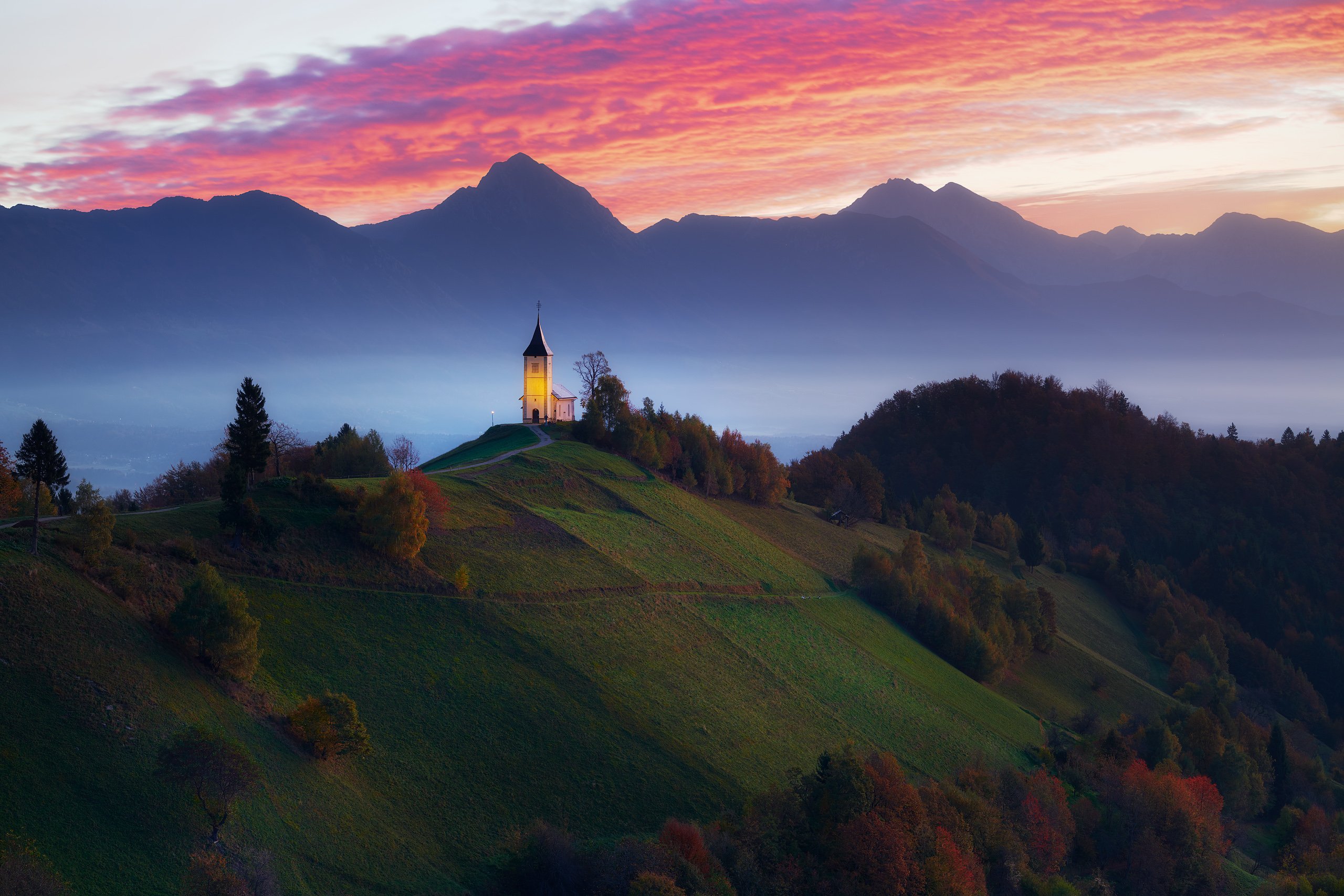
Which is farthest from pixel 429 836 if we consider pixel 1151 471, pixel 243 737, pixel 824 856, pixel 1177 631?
pixel 1151 471

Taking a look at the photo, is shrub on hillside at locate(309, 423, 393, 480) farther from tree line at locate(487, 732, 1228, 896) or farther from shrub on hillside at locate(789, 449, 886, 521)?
shrub on hillside at locate(789, 449, 886, 521)

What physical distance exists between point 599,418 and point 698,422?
44.2ft

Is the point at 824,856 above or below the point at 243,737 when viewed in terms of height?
below

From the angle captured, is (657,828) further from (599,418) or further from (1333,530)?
(1333,530)

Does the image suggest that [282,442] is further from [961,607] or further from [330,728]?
[961,607]

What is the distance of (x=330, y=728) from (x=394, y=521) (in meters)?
18.1

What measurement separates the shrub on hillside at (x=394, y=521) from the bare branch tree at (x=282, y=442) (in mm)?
16977

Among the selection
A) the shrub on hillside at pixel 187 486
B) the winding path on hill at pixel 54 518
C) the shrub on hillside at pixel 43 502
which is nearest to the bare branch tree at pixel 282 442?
the shrub on hillside at pixel 187 486

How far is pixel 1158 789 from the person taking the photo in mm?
57594

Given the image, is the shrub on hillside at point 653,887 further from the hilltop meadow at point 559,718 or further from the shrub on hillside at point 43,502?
the shrub on hillside at point 43,502

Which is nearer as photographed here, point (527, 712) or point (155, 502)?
point (527, 712)

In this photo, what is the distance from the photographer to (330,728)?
3966 cm

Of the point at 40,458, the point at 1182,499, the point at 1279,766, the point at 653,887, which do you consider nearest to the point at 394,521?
the point at 40,458

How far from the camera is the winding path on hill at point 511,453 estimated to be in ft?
273
